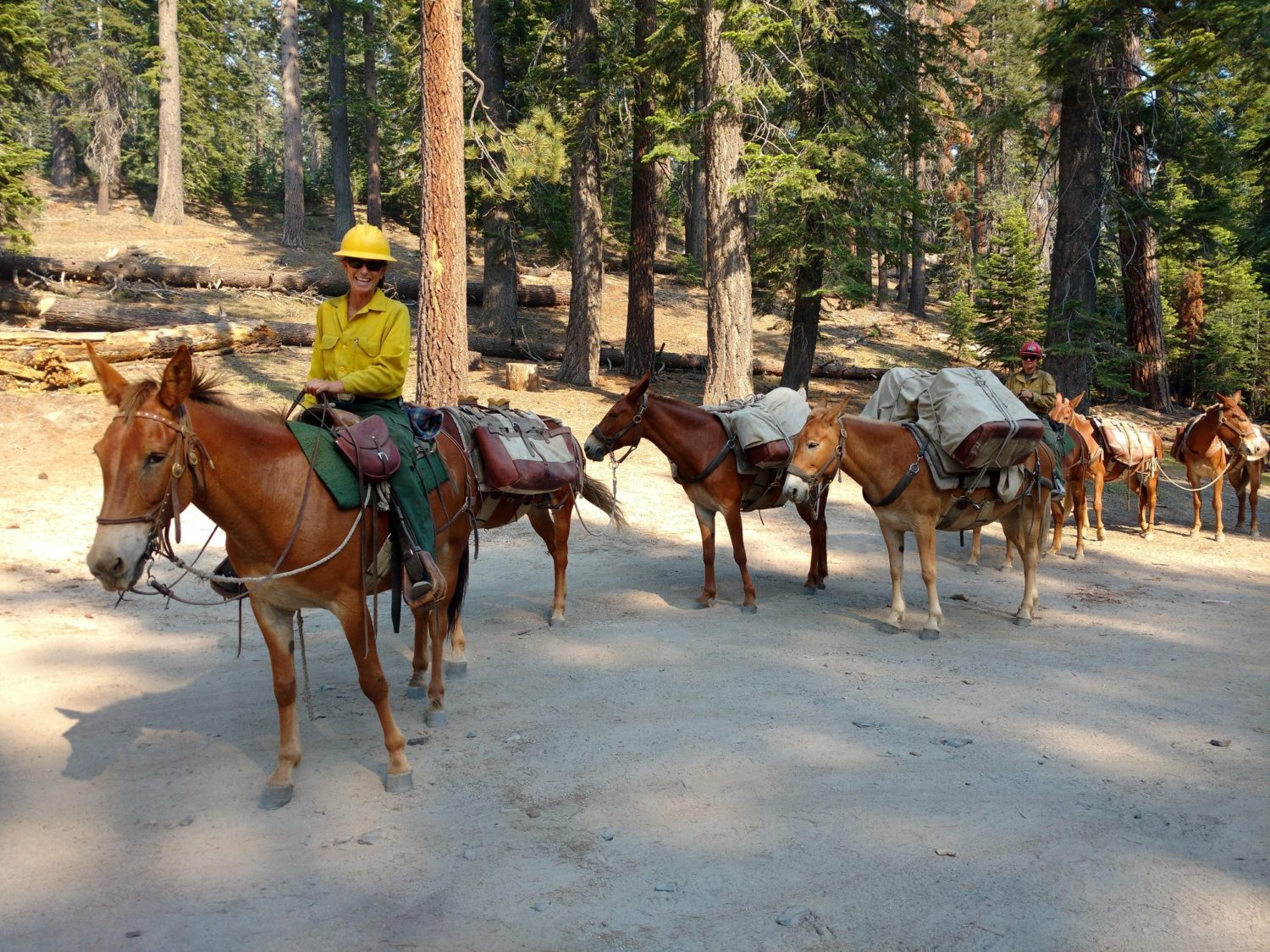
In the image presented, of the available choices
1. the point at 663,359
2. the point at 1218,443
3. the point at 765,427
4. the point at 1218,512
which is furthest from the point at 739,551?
the point at 663,359

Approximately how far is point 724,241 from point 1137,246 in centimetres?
989

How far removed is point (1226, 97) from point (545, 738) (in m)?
19.0

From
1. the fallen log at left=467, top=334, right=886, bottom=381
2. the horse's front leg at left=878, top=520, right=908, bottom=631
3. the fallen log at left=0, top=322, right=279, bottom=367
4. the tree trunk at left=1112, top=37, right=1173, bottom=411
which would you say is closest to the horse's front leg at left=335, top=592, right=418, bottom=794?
the horse's front leg at left=878, top=520, right=908, bottom=631

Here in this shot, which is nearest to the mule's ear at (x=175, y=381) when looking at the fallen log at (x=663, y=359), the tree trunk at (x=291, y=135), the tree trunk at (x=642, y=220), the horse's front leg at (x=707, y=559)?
the horse's front leg at (x=707, y=559)

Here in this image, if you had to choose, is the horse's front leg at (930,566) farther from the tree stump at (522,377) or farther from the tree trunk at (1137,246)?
the tree stump at (522,377)

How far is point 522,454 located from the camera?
7.73 m

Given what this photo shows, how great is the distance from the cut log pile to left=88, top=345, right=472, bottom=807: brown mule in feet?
23.2

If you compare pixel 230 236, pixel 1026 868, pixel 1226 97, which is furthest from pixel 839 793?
pixel 230 236

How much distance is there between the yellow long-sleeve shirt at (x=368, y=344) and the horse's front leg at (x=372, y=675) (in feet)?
4.54

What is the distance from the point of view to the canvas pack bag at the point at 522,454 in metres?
7.50

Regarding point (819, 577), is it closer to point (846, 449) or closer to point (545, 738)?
point (846, 449)

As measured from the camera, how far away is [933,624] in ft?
29.7

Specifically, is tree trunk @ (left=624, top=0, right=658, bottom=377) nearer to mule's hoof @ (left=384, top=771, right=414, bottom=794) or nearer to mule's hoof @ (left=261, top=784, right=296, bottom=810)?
mule's hoof @ (left=384, top=771, right=414, bottom=794)

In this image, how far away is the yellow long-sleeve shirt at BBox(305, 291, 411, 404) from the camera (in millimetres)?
5988
